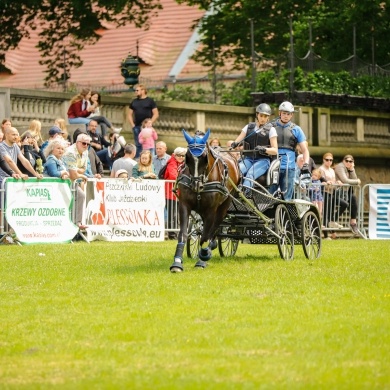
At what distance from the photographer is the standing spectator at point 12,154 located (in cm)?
2339

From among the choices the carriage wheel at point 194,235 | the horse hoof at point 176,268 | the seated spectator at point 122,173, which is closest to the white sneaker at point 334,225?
the seated spectator at point 122,173

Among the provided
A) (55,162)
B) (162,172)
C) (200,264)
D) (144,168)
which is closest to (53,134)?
(55,162)

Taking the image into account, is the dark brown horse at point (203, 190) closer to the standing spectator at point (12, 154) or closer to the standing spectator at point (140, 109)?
the standing spectator at point (12, 154)

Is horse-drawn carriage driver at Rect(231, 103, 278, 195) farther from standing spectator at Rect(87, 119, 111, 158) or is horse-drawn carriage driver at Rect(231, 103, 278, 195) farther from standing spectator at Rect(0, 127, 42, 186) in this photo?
standing spectator at Rect(87, 119, 111, 158)

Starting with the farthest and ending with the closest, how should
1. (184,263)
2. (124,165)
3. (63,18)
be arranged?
(63,18)
(124,165)
(184,263)

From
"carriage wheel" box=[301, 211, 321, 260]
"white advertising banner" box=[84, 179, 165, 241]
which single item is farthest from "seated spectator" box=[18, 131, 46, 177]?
"carriage wheel" box=[301, 211, 321, 260]

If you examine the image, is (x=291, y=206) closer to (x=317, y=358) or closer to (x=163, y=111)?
(x=317, y=358)

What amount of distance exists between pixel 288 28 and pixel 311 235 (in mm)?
24823

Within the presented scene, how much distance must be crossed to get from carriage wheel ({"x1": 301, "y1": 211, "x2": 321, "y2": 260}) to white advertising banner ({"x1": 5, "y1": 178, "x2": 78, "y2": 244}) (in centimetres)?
486

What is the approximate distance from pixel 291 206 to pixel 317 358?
9.22m

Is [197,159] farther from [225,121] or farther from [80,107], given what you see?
[225,121]

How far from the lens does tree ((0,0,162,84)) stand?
38.3 metres

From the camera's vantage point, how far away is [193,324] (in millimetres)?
13016

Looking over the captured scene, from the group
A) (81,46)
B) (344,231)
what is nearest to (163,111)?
(344,231)
